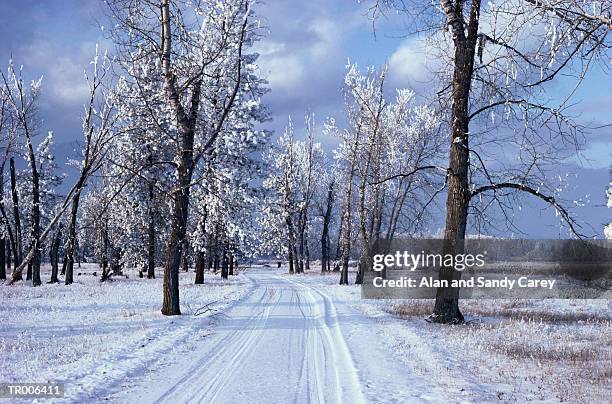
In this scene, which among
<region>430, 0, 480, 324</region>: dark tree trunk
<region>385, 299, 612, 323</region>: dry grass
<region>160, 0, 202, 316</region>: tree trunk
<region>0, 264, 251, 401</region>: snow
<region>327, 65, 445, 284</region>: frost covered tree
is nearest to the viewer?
<region>0, 264, 251, 401</region>: snow

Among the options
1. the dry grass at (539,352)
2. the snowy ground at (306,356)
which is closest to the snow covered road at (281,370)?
the snowy ground at (306,356)

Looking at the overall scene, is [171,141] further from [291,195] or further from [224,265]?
[291,195]

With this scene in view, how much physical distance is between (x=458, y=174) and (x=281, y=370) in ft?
25.7

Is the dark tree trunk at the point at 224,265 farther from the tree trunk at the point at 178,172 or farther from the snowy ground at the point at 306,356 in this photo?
the snowy ground at the point at 306,356

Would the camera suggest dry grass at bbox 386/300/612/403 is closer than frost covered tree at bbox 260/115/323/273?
Yes

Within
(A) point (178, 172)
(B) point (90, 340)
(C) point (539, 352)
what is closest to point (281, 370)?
(B) point (90, 340)

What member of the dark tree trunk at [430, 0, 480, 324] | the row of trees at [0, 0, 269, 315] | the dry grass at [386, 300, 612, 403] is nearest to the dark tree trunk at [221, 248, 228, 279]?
the row of trees at [0, 0, 269, 315]

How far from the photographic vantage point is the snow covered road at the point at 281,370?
6074mm

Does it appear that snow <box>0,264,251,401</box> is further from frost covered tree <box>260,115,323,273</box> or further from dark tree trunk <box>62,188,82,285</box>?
frost covered tree <box>260,115,323,273</box>

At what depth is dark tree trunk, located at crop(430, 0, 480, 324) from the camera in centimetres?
1280

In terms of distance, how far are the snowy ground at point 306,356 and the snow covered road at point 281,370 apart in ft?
0.07

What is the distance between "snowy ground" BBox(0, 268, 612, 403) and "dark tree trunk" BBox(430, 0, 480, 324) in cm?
94

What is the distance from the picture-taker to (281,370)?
7.46 metres

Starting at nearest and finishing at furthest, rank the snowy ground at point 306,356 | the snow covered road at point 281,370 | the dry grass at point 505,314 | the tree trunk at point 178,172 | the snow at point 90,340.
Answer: the snow covered road at point 281,370, the snowy ground at point 306,356, the snow at point 90,340, the tree trunk at point 178,172, the dry grass at point 505,314
